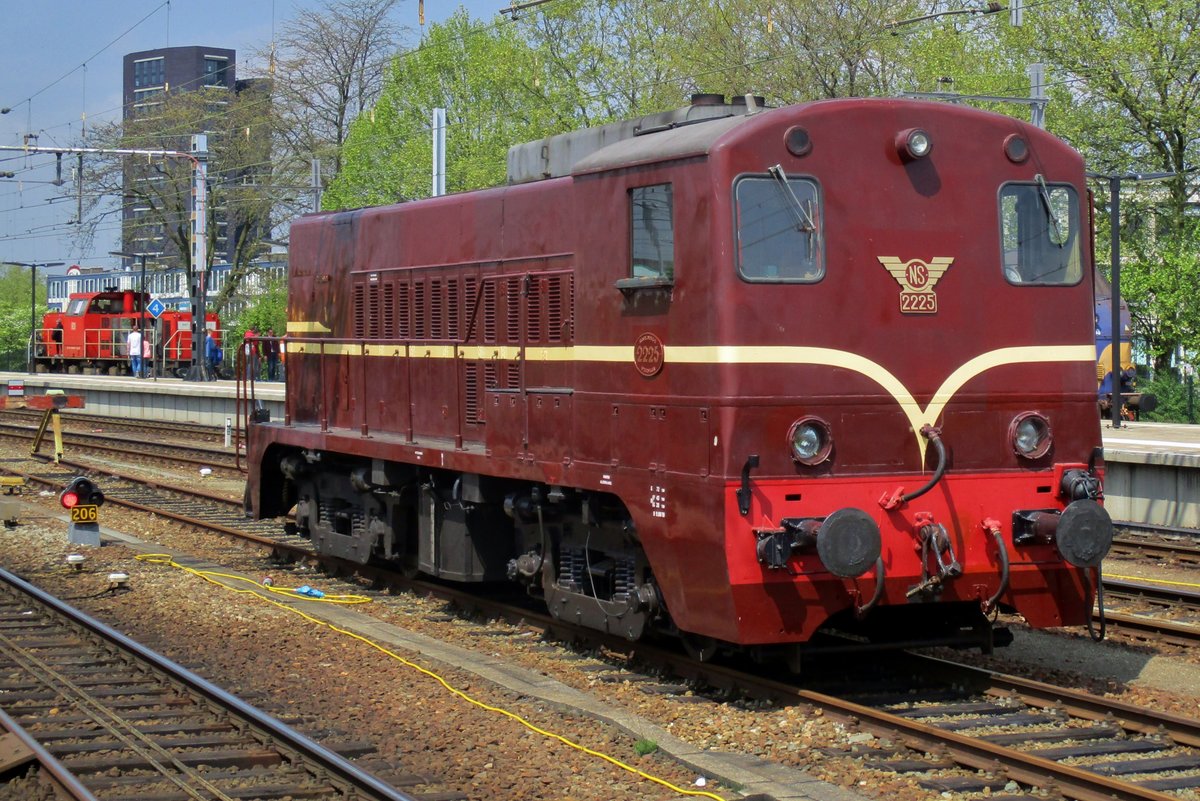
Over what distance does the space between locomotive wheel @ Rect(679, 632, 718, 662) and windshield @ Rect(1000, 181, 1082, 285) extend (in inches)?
123

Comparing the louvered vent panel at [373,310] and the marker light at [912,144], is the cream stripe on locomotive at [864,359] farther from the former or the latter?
the louvered vent panel at [373,310]

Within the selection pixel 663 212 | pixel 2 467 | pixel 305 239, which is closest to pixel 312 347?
pixel 305 239

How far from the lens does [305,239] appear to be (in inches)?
598

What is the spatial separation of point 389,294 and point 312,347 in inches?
74.2

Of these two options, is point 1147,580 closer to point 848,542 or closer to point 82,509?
point 848,542

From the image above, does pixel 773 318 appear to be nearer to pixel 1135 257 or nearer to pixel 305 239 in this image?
pixel 305 239

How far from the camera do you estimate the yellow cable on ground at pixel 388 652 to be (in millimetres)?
7477

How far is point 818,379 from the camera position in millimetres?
8609

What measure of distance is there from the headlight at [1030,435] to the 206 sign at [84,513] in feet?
37.2

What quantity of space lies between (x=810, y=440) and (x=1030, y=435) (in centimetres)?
166

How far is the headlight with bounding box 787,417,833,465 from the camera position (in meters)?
8.50

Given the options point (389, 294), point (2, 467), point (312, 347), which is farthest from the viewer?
point (2, 467)

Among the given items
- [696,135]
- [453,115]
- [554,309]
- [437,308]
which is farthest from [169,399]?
[696,135]

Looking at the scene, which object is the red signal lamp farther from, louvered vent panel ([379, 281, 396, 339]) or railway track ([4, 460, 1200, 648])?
louvered vent panel ([379, 281, 396, 339])
